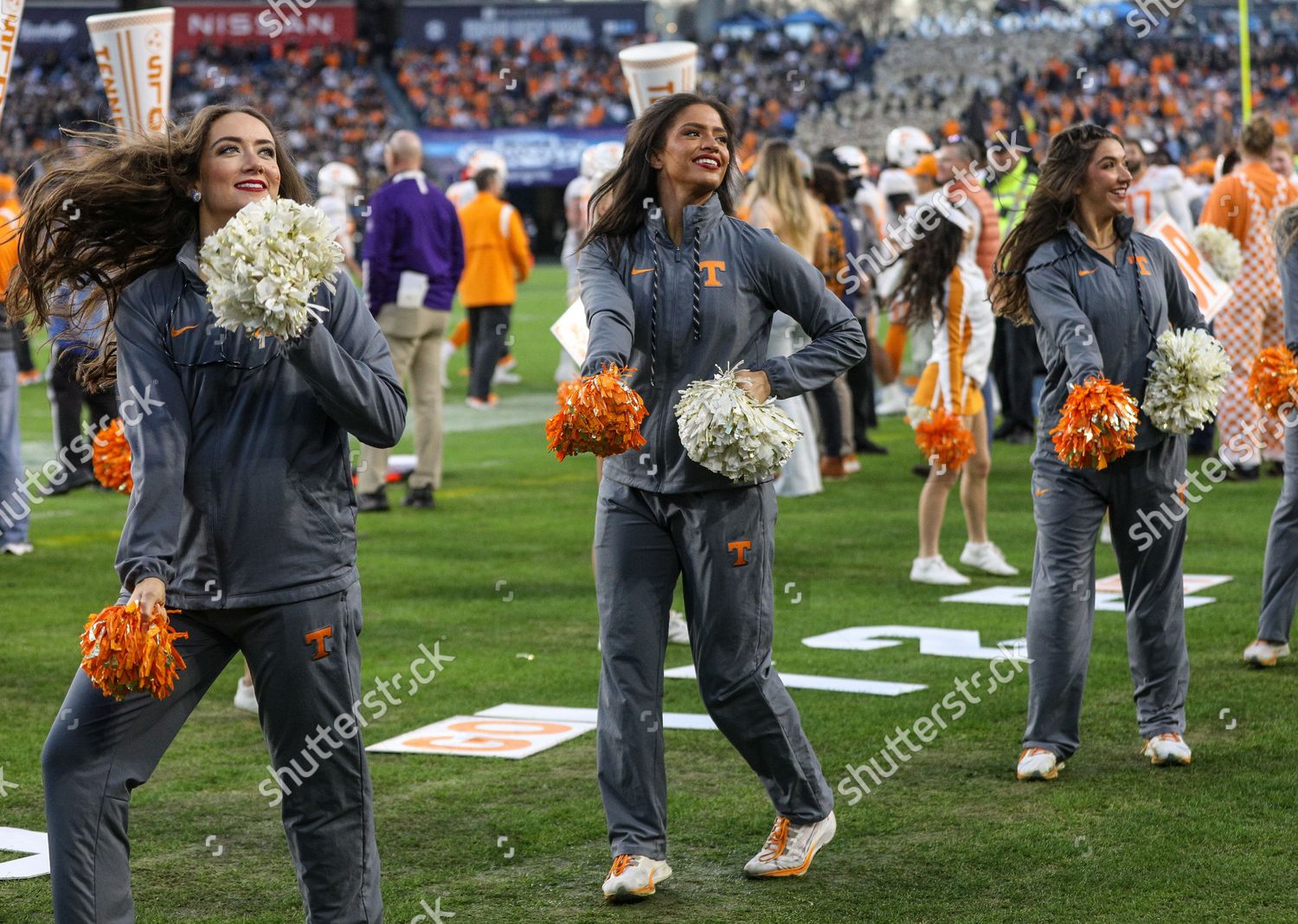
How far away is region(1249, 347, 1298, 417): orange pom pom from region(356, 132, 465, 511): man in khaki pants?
6269mm

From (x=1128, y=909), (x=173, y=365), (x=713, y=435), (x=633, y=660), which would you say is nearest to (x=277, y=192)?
(x=173, y=365)

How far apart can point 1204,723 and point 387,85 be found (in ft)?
154

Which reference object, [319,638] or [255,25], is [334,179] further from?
[255,25]

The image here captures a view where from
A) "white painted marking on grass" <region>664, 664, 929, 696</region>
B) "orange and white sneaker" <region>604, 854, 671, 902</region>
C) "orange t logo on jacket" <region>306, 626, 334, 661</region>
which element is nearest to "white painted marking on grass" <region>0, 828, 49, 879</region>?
"orange and white sneaker" <region>604, 854, 671, 902</region>

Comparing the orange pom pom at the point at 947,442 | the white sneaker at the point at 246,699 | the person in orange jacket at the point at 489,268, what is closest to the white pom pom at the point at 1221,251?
the orange pom pom at the point at 947,442

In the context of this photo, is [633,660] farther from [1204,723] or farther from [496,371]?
[496,371]

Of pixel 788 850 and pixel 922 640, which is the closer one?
pixel 788 850

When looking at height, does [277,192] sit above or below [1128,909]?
above

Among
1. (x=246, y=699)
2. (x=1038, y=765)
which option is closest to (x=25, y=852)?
(x=246, y=699)

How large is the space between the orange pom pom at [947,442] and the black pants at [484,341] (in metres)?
8.83

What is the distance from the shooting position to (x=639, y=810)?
4543mm

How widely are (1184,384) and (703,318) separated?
5.76 feet

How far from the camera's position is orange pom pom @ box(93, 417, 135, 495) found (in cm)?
582

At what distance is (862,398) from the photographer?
14.5 meters
